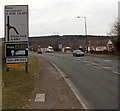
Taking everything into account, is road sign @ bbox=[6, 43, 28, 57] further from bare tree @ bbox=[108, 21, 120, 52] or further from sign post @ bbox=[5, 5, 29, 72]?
bare tree @ bbox=[108, 21, 120, 52]

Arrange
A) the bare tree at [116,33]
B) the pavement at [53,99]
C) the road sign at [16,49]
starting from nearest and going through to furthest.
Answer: the pavement at [53,99], the road sign at [16,49], the bare tree at [116,33]

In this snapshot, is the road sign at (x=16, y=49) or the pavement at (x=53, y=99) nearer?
the pavement at (x=53, y=99)

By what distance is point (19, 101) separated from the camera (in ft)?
30.1

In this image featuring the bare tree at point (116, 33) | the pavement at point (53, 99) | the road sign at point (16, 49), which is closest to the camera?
the pavement at point (53, 99)

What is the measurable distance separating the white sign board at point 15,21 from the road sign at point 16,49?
0.36 m

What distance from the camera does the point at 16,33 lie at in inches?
723

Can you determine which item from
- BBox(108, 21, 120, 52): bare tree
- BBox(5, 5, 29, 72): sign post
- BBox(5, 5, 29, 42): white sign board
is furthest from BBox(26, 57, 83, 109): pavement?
BBox(108, 21, 120, 52): bare tree

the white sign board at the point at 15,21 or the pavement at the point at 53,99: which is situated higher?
the white sign board at the point at 15,21

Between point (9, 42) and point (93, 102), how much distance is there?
10143 mm

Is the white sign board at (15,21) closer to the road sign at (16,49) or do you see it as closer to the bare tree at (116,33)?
the road sign at (16,49)


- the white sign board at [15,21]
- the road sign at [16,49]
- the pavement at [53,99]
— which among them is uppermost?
the white sign board at [15,21]

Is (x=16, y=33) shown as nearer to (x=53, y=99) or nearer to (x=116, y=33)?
(x=53, y=99)

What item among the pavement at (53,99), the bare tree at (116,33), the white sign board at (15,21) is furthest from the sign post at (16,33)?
the bare tree at (116,33)

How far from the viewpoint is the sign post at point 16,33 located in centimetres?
1809
